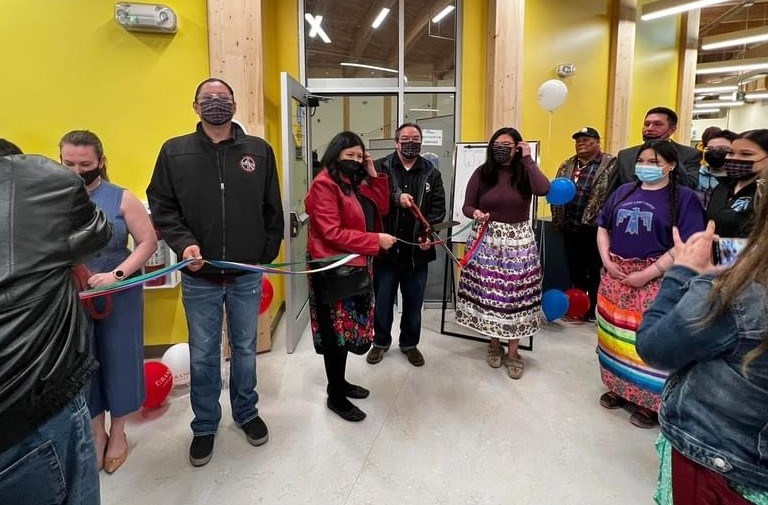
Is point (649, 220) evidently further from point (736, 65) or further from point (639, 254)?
point (736, 65)

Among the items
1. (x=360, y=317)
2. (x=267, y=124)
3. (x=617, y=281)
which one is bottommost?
(x=360, y=317)

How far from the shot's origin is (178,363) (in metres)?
2.80

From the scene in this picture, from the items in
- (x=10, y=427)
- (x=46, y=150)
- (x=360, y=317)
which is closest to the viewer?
(x=10, y=427)

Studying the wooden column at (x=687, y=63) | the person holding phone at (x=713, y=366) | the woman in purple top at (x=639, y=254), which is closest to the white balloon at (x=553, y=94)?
the woman in purple top at (x=639, y=254)

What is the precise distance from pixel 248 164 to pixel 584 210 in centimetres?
290

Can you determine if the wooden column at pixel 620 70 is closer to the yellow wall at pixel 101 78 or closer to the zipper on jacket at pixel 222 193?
the yellow wall at pixel 101 78

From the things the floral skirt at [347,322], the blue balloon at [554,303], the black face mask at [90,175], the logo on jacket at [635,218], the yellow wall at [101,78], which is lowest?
the blue balloon at [554,303]

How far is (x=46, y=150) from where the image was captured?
303 cm

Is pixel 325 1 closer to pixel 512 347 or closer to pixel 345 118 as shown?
pixel 345 118

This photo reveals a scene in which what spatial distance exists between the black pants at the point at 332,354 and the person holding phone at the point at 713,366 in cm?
153

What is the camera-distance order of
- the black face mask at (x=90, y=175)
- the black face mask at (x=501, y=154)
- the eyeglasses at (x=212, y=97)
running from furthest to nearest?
the black face mask at (x=501, y=154) → the eyeglasses at (x=212, y=97) → the black face mask at (x=90, y=175)

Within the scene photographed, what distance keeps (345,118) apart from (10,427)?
4078 millimetres

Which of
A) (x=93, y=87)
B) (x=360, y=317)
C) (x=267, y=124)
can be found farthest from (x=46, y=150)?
(x=360, y=317)

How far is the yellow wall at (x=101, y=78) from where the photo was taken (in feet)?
9.59
